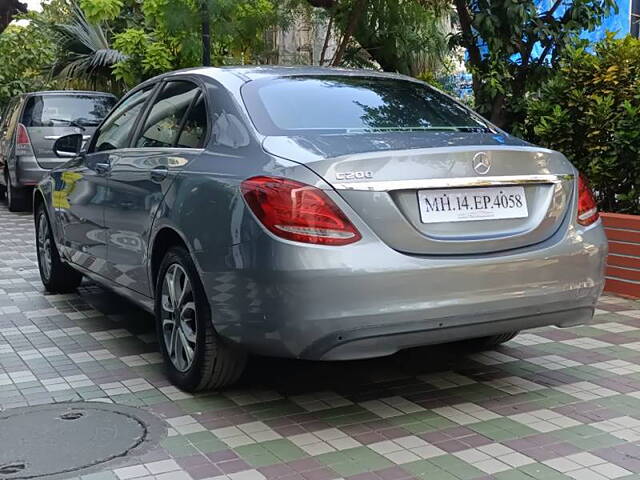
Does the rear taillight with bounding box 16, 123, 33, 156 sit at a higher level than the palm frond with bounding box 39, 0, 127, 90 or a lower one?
lower

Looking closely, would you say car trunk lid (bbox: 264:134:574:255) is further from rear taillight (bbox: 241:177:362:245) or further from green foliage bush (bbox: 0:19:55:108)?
green foliage bush (bbox: 0:19:55:108)

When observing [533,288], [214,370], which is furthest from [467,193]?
[214,370]

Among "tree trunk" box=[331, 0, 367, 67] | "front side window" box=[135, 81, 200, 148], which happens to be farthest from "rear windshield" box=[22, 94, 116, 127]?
"front side window" box=[135, 81, 200, 148]

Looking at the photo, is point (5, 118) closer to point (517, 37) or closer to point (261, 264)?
point (517, 37)

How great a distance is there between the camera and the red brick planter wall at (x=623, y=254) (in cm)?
684

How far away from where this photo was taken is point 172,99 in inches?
206

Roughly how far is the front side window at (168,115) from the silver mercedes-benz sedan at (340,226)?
0.02 m

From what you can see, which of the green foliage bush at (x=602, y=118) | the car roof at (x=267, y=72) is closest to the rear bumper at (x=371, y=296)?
the car roof at (x=267, y=72)

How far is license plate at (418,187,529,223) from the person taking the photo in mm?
3932

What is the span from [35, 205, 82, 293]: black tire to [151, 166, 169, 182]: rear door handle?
241 cm

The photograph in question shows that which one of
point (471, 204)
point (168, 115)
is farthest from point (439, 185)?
point (168, 115)

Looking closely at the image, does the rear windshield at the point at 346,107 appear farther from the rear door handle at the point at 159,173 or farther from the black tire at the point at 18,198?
the black tire at the point at 18,198

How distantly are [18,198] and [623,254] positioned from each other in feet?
32.6

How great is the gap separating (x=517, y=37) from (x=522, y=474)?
6355 millimetres
